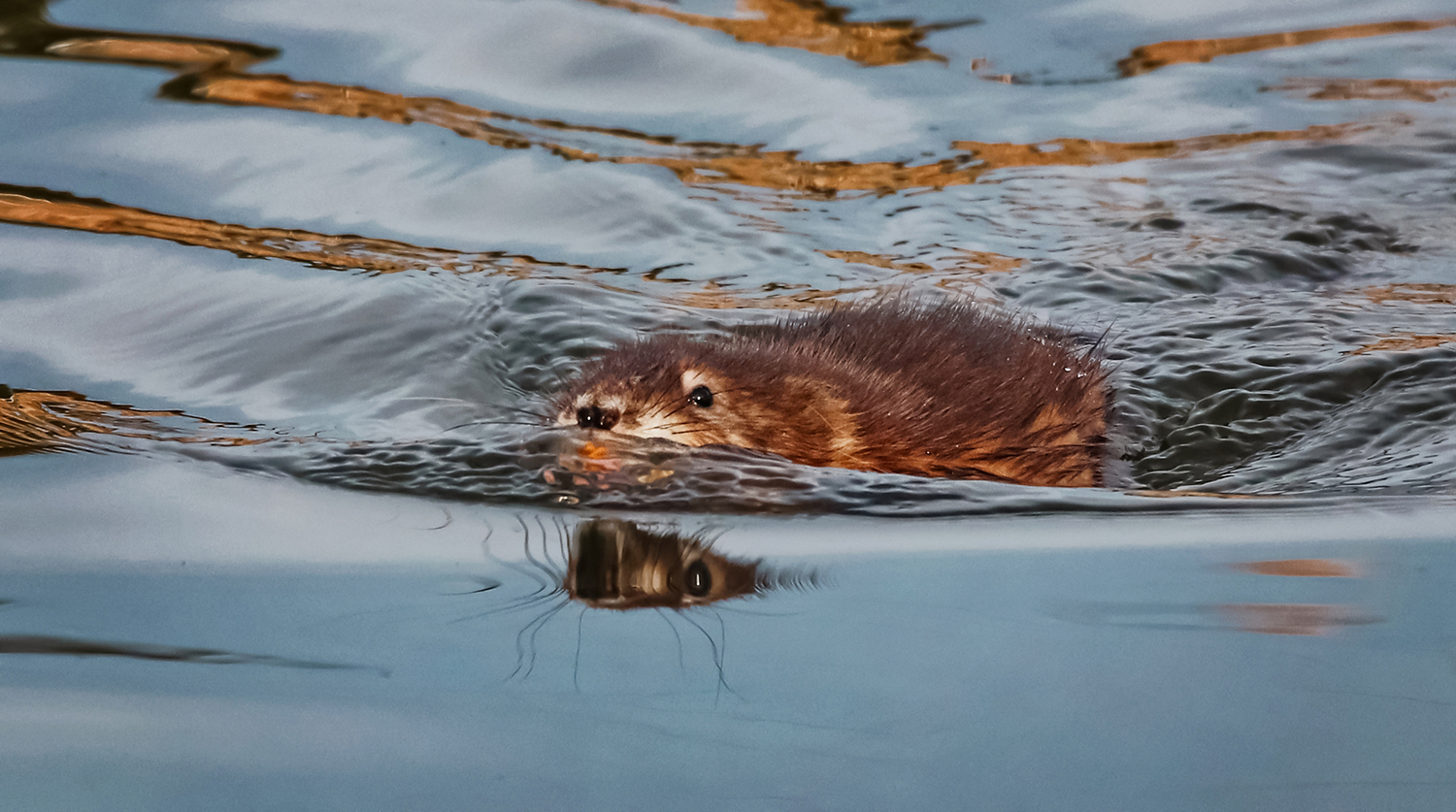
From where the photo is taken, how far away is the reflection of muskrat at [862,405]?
409cm

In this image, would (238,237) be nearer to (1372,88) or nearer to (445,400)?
(445,400)

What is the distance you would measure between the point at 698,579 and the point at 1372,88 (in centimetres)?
641

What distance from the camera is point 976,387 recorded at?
4230 mm

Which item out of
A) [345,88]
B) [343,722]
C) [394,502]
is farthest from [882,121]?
[343,722]

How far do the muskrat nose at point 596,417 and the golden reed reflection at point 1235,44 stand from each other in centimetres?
513

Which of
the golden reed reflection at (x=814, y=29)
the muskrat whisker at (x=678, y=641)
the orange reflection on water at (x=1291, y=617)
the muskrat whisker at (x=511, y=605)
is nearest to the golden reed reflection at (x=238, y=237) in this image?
the golden reed reflection at (x=814, y=29)

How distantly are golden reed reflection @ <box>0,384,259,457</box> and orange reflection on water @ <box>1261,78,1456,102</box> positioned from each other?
598 cm

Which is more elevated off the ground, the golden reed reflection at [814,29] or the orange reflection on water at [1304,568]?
the golden reed reflection at [814,29]

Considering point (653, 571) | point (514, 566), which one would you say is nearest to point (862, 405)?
point (653, 571)

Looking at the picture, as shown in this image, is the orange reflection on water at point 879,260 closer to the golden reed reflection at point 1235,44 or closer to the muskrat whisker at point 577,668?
the golden reed reflection at point 1235,44

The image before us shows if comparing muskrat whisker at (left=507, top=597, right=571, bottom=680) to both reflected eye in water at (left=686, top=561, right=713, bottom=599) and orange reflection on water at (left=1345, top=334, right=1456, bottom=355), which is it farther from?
orange reflection on water at (left=1345, top=334, right=1456, bottom=355)

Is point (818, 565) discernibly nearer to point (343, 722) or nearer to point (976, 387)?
point (343, 722)

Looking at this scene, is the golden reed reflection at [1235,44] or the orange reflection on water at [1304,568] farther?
the golden reed reflection at [1235,44]

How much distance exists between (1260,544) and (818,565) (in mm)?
895
